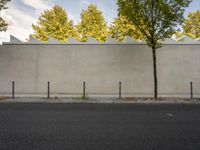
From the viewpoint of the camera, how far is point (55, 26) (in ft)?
167

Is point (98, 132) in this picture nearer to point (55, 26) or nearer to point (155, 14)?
point (155, 14)

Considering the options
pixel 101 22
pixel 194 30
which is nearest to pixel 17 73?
pixel 101 22

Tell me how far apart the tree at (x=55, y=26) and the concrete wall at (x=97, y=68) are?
96.6 feet

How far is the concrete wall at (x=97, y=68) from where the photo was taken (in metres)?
20.3

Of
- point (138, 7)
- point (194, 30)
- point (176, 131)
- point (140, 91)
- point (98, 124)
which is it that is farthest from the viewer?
point (194, 30)

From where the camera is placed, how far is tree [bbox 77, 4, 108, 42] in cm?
4947

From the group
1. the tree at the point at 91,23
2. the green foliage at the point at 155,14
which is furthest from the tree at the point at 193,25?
the green foliage at the point at 155,14

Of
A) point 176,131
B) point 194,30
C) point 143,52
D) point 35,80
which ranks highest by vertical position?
point 194,30

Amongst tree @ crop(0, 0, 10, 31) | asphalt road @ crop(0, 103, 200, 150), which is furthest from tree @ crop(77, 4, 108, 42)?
asphalt road @ crop(0, 103, 200, 150)

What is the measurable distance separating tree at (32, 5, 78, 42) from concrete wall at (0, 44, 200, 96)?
2944 cm

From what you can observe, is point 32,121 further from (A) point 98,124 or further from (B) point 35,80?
(B) point 35,80

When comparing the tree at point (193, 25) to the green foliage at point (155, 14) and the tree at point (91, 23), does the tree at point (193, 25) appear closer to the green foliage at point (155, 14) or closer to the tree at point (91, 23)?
the tree at point (91, 23)

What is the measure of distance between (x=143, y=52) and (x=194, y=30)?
38164mm

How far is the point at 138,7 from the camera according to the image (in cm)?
1773
